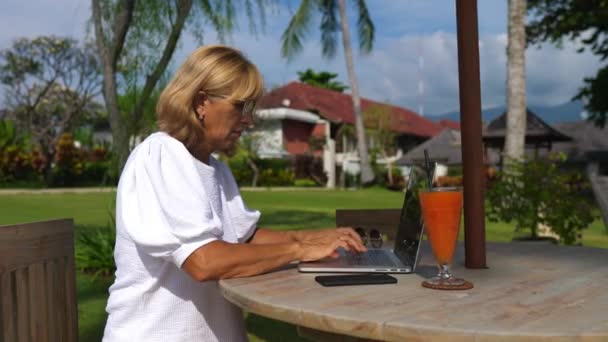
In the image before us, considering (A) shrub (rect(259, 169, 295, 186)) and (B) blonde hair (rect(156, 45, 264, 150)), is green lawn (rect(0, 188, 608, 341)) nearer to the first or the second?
(B) blonde hair (rect(156, 45, 264, 150))

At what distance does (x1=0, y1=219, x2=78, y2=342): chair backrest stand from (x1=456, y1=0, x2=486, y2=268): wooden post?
1.27 m

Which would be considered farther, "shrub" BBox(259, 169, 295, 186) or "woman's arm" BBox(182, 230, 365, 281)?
"shrub" BBox(259, 169, 295, 186)

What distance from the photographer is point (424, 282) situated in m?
1.60

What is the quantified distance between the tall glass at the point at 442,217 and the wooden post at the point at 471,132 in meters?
0.38

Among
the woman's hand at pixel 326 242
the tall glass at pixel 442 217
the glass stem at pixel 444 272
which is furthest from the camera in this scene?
the woman's hand at pixel 326 242

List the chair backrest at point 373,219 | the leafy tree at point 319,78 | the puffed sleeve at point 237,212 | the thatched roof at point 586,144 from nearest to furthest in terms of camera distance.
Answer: the puffed sleeve at point 237,212
the chair backrest at point 373,219
the thatched roof at point 586,144
the leafy tree at point 319,78

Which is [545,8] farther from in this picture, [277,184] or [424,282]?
[424,282]

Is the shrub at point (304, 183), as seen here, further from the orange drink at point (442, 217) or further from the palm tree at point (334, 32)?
the orange drink at point (442, 217)

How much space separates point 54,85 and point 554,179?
98.8 feet

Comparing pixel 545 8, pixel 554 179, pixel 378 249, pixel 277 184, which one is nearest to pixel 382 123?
pixel 277 184

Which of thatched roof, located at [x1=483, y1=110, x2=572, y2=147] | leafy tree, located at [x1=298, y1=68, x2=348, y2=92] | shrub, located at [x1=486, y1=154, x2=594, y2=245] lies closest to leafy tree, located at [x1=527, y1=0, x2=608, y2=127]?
thatched roof, located at [x1=483, y1=110, x2=572, y2=147]

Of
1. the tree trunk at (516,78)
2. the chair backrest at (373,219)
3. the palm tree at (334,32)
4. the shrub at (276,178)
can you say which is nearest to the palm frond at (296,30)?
the palm tree at (334,32)

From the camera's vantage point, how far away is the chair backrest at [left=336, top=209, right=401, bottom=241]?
301 centimetres

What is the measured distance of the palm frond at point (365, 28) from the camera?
83.4 feet
